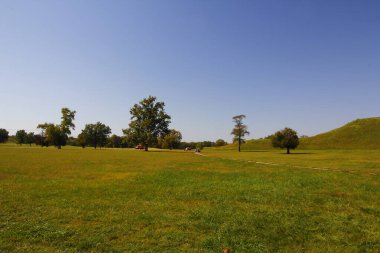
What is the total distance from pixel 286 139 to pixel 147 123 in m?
50.7

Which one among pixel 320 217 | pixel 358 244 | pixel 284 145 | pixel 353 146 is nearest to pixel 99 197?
pixel 320 217

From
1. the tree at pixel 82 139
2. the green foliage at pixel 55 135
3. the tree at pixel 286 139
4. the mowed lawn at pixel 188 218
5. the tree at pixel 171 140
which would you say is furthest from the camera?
the tree at pixel 171 140

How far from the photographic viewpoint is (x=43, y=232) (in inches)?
356

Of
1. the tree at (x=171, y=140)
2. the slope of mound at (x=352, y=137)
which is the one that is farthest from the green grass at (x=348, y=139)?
the tree at (x=171, y=140)

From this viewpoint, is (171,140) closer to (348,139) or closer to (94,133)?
(94,133)

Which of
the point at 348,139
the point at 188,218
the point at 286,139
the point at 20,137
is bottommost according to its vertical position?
the point at 188,218

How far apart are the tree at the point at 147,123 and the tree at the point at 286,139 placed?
135ft

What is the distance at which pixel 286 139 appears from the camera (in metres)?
98.4

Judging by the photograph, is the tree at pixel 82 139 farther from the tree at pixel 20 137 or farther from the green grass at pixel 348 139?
the green grass at pixel 348 139

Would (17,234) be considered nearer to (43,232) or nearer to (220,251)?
(43,232)

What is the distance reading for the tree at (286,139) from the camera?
98125mm

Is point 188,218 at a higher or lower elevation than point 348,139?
lower

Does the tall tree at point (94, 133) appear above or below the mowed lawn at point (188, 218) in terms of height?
above

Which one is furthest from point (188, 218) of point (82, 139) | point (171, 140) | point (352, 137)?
point (82, 139)
